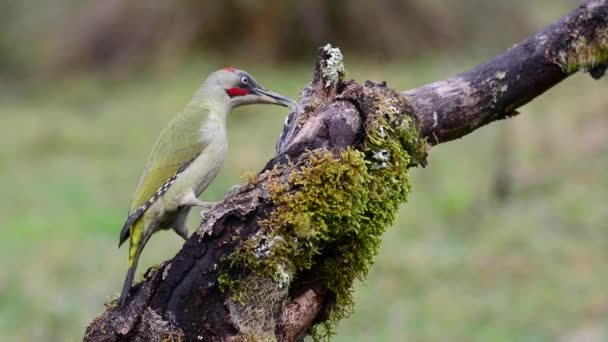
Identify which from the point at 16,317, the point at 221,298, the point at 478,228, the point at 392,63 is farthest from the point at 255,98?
the point at 392,63

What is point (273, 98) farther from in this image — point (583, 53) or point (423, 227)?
point (423, 227)

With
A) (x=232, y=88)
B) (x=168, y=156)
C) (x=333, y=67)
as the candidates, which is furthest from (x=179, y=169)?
(x=333, y=67)

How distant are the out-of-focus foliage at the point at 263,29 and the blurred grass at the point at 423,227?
2361 millimetres

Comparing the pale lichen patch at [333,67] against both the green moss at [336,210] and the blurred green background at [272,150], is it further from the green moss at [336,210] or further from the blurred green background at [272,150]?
the blurred green background at [272,150]

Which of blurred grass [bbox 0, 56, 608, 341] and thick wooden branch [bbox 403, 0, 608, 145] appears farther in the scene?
blurred grass [bbox 0, 56, 608, 341]

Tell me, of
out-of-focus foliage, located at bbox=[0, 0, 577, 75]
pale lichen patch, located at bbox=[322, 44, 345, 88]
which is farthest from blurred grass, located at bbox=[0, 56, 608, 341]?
pale lichen patch, located at bbox=[322, 44, 345, 88]

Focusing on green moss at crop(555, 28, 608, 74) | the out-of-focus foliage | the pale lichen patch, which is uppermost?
the out-of-focus foliage

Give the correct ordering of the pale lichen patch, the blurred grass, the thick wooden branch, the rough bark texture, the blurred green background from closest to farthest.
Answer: the rough bark texture < the pale lichen patch < the thick wooden branch < the blurred grass < the blurred green background

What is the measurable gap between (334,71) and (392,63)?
13.4 m

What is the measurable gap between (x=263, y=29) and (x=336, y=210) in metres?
14.3

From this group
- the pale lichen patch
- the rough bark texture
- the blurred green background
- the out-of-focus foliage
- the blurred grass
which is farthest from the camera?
the out-of-focus foliage

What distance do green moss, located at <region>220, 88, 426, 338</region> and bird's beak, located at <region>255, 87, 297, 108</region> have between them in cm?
66

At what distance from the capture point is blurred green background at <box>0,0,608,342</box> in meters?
8.30

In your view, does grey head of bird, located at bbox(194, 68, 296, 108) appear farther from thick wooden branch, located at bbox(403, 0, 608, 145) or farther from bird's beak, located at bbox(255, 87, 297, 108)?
thick wooden branch, located at bbox(403, 0, 608, 145)
